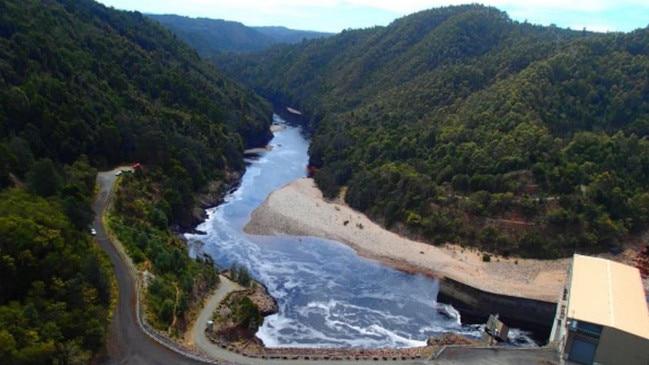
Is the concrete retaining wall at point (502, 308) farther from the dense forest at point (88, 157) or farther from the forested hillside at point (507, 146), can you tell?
the dense forest at point (88, 157)

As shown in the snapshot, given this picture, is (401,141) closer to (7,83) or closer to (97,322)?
(7,83)

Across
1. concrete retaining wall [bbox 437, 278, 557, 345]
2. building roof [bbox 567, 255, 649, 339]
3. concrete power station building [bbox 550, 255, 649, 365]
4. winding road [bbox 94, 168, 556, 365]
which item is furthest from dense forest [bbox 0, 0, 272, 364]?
building roof [bbox 567, 255, 649, 339]

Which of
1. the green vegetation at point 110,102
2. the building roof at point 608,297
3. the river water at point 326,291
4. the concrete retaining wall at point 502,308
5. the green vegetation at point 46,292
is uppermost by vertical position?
the green vegetation at point 110,102

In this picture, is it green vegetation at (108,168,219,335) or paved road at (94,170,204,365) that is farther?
green vegetation at (108,168,219,335)

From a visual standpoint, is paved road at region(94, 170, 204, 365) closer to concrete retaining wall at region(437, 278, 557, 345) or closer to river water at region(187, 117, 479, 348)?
river water at region(187, 117, 479, 348)

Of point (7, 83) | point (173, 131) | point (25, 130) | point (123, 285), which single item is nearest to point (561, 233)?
point (123, 285)

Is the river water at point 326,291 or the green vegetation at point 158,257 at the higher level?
the green vegetation at point 158,257

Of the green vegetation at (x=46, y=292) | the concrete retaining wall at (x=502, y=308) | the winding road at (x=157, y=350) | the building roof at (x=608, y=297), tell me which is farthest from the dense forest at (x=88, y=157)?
the building roof at (x=608, y=297)
